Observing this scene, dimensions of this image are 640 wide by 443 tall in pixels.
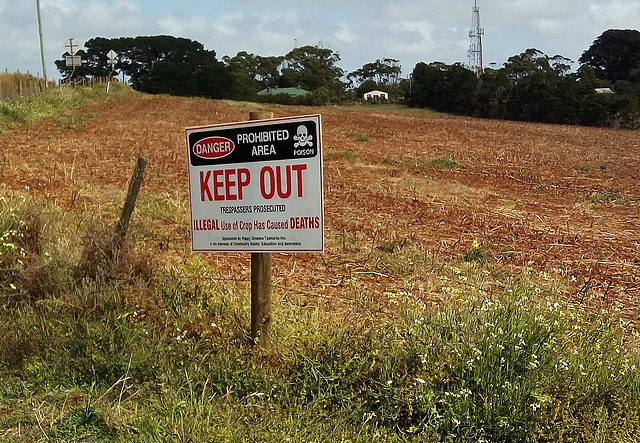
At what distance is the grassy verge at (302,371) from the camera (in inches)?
123

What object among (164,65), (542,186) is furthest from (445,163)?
(164,65)

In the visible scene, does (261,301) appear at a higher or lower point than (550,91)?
lower

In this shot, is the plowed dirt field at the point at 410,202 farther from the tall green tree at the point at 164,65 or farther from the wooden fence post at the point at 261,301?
the tall green tree at the point at 164,65

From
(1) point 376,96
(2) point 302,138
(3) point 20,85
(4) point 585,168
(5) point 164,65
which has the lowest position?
(4) point 585,168

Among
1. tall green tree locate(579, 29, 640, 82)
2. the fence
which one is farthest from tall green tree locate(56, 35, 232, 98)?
tall green tree locate(579, 29, 640, 82)

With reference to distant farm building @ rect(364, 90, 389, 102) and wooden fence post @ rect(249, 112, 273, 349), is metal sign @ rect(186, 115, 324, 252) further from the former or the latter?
distant farm building @ rect(364, 90, 389, 102)

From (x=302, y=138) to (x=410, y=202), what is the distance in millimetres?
6551

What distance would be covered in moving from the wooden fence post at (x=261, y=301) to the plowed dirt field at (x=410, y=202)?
112 centimetres

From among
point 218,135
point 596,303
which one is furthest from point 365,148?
point 218,135

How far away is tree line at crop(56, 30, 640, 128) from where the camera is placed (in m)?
43.8

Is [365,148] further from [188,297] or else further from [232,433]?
[232,433]

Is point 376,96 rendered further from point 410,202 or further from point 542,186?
point 410,202

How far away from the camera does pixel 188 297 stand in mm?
4480

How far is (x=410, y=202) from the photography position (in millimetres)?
9898
